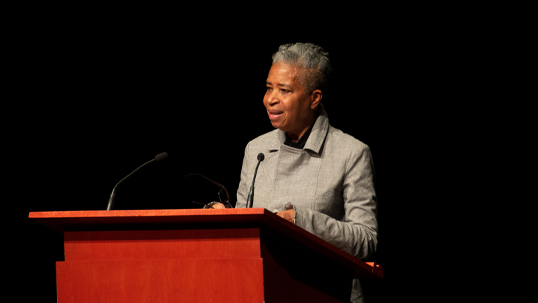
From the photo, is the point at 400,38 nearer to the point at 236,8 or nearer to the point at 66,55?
the point at 236,8

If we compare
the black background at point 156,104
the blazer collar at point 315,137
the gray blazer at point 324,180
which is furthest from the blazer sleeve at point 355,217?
the black background at point 156,104

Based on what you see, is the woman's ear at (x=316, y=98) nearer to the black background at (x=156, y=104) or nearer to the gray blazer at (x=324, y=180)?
the gray blazer at (x=324, y=180)

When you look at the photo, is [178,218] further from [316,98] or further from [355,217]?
[316,98]

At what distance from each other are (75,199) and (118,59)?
868mm

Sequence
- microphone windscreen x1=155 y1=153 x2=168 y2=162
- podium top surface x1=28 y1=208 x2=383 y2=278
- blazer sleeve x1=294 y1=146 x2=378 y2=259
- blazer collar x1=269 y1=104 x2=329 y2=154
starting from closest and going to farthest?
podium top surface x1=28 y1=208 x2=383 y2=278
blazer sleeve x1=294 y1=146 x2=378 y2=259
microphone windscreen x1=155 y1=153 x2=168 y2=162
blazer collar x1=269 y1=104 x2=329 y2=154

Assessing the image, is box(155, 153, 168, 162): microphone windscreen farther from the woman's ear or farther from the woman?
the woman's ear

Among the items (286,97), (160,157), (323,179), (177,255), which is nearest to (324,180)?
(323,179)

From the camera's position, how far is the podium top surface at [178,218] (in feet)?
4.49

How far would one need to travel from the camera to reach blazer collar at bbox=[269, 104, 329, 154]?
8.01 feet

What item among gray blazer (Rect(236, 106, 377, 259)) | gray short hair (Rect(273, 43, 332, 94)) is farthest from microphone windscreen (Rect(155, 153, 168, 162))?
gray short hair (Rect(273, 43, 332, 94))

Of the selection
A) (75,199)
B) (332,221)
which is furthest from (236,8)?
(332,221)

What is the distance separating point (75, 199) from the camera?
12.0 feet

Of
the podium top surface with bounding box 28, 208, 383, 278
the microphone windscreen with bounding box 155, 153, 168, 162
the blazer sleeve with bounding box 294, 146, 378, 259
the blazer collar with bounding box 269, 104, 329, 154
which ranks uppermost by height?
the blazer collar with bounding box 269, 104, 329, 154

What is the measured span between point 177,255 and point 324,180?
1014mm
